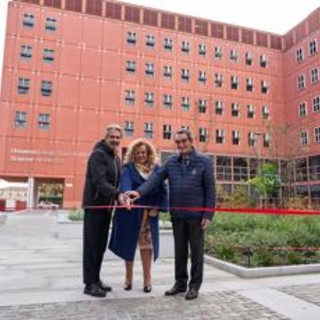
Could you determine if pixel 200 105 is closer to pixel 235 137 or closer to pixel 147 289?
pixel 235 137

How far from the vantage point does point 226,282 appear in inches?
221

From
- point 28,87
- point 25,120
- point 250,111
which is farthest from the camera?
point 250,111

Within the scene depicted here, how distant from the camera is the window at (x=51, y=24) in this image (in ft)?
124

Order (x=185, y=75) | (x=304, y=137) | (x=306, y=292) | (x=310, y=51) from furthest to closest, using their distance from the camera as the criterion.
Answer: (x=185, y=75) < (x=304, y=137) < (x=310, y=51) < (x=306, y=292)

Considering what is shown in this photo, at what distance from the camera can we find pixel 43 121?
1433 inches

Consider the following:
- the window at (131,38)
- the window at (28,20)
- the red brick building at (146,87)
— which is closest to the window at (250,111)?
the red brick building at (146,87)

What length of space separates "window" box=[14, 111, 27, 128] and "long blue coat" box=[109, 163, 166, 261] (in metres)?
33.5

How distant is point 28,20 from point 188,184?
37.5 m

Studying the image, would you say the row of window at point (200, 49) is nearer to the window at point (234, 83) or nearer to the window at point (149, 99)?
the window at point (234, 83)

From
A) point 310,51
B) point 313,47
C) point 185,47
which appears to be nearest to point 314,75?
point 310,51

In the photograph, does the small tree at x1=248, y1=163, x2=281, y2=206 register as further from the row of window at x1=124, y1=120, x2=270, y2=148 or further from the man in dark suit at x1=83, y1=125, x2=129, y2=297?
the man in dark suit at x1=83, y1=125, x2=129, y2=297

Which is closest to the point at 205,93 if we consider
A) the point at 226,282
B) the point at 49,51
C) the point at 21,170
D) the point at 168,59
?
the point at 168,59

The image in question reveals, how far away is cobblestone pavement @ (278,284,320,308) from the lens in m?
4.62

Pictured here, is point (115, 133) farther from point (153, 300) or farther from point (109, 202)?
point (153, 300)
